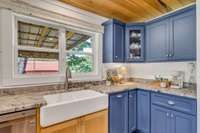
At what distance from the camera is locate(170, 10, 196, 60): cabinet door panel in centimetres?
189

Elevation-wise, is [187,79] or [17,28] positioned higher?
[17,28]

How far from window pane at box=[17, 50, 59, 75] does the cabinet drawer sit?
1649 millimetres

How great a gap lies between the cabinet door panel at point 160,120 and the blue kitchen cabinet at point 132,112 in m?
0.31

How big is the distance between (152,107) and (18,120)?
1.85m

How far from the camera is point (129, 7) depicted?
2170 millimetres

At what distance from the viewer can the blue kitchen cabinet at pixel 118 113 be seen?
192 centimetres

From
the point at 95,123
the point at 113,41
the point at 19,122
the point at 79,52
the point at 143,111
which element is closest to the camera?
the point at 19,122

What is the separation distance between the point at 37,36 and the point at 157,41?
6.69ft

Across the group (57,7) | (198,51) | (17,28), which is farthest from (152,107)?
(17,28)

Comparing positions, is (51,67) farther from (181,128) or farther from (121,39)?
(181,128)

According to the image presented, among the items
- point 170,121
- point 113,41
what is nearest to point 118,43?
point 113,41

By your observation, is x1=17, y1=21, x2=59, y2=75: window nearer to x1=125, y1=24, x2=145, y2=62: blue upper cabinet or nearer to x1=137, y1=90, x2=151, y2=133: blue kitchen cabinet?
x1=125, y1=24, x2=145, y2=62: blue upper cabinet

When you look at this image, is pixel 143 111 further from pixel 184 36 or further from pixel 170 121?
pixel 184 36

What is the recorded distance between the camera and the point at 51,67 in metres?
2.00
